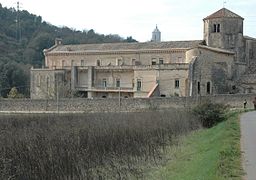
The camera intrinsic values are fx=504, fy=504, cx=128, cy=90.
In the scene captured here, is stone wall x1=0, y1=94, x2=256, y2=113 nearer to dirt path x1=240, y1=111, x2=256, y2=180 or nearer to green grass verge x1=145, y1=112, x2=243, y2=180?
dirt path x1=240, y1=111, x2=256, y2=180

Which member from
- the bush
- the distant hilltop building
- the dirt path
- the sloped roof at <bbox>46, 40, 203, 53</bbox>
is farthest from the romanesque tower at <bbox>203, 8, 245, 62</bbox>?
the dirt path

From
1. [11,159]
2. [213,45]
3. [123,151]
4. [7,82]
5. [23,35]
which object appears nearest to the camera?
[11,159]

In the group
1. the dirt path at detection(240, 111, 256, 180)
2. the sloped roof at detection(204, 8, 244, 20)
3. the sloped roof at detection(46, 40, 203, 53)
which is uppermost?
the sloped roof at detection(204, 8, 244, 20)

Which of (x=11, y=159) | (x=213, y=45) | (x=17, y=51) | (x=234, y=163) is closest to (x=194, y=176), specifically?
(x=234, y=163)

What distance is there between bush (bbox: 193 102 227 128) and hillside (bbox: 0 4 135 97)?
42.9m

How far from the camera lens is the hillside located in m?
68.4

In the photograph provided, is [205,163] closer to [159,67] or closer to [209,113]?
[209,113]

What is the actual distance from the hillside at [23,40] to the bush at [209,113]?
42.9 m

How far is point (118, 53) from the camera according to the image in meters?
59.0

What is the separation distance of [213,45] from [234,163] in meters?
47.8

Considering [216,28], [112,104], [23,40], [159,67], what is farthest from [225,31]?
[23,40]

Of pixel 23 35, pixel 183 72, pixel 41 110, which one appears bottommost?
pixel 41 110

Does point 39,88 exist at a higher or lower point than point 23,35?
lower

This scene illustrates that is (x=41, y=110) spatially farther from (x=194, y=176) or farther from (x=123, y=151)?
(x=194, y=176)
